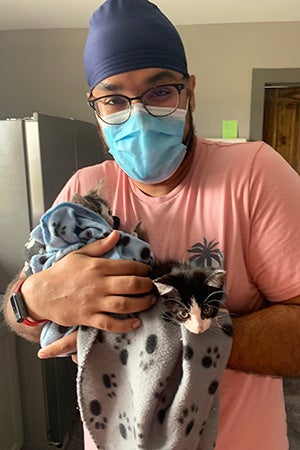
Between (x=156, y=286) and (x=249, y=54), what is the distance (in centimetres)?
276

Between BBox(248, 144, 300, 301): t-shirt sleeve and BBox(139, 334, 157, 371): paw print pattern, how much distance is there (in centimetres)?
25

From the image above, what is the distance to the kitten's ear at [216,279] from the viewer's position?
2.15ft

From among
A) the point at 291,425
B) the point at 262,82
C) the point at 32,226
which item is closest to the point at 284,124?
the point at 262,82

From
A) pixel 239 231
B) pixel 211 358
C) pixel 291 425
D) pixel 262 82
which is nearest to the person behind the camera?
pixel 211 358

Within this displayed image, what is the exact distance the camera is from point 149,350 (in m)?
0.65

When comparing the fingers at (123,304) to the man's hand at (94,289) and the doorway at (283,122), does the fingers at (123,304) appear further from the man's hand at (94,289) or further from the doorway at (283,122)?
the doorway at (283,122)

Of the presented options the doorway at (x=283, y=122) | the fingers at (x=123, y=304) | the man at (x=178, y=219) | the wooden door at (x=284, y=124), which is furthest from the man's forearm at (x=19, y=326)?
the wooden door at (x=284, y=124)

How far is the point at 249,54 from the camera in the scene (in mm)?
2949

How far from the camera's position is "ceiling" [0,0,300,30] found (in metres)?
2.49

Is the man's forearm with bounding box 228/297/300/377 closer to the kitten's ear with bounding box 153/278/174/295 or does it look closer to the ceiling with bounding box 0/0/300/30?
the kitten's ear with bounding box 153/278/174/295

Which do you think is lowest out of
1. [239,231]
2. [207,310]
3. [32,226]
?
[32,226]

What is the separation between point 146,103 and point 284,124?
422 centimetres

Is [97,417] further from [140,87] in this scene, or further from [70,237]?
[140,87]

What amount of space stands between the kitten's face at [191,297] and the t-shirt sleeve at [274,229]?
0.13 m
